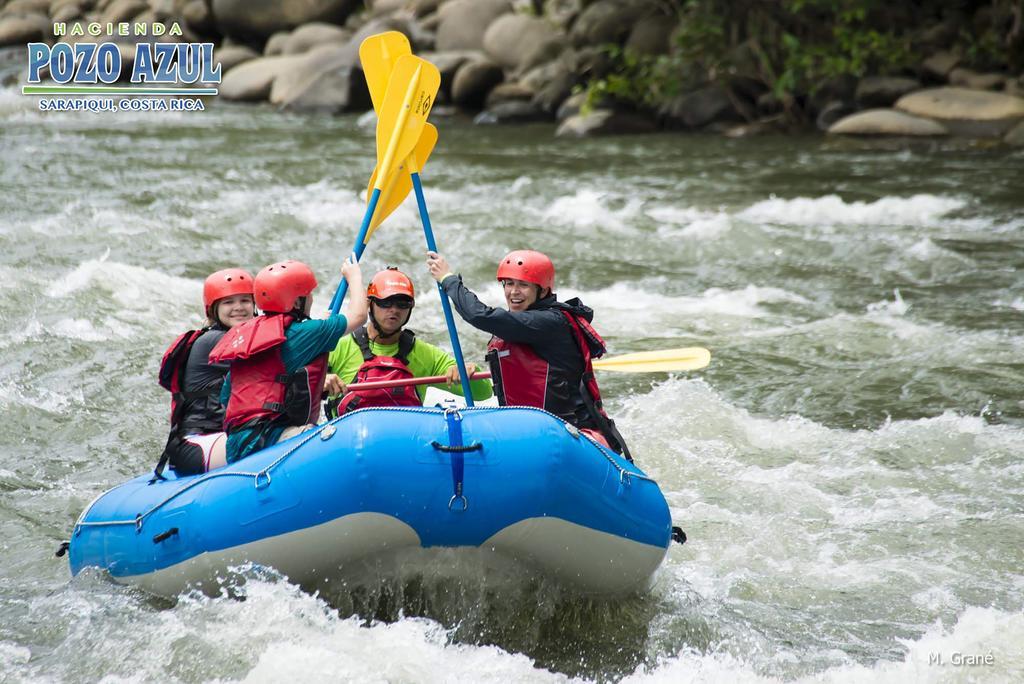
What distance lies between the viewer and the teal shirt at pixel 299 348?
423 cm

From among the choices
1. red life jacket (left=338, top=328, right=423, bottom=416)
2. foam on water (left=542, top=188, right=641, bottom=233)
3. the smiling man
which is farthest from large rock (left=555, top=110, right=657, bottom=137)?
the smiling man

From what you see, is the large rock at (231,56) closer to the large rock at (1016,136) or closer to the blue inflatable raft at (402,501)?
the large rock at (1016,136)

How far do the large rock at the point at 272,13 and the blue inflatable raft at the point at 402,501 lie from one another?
20121mm

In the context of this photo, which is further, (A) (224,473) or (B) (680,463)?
(B) (680,463)

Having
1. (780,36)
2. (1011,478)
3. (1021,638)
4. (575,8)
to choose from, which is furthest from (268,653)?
(575,8)

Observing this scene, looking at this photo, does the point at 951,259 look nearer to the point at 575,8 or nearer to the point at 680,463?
the point at 680,463

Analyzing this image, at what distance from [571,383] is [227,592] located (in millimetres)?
1473

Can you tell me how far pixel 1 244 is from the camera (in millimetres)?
9742

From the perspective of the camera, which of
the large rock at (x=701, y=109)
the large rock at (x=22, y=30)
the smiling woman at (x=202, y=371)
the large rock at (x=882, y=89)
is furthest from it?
the large rock at (x=22, y=30)

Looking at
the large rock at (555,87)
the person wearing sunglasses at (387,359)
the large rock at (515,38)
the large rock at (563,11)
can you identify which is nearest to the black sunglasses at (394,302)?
the person wearing sunglasses at (387,359)

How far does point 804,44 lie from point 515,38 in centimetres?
510

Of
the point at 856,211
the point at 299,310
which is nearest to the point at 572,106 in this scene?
the point at 856,211

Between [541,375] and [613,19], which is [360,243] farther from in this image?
[613,19]

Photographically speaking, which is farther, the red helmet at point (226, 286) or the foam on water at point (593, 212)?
the foam on water at point (593, 212)
